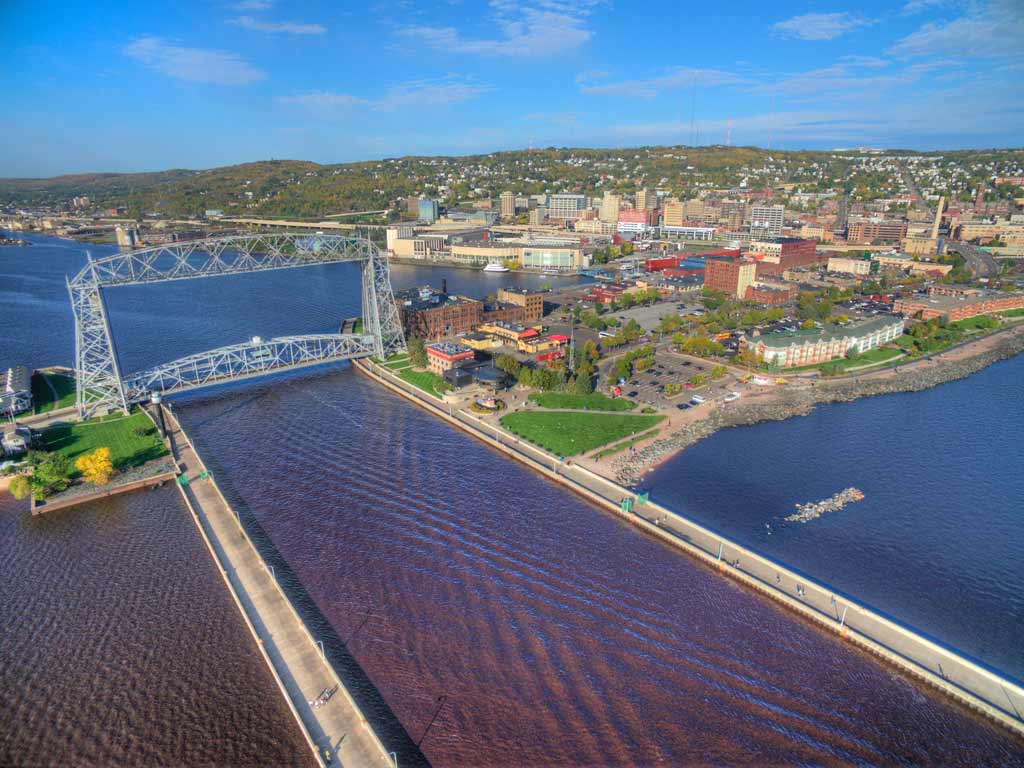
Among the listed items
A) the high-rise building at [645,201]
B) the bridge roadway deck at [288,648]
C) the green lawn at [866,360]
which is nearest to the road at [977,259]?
the green lawn at [866,360]

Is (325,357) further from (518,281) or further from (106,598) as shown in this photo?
(518,281)

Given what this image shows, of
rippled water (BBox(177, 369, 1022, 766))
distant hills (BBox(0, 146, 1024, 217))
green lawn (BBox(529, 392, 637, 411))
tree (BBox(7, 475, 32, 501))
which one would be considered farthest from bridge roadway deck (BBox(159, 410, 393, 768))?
distant hills (BBox(0, 146, 1024, 217))

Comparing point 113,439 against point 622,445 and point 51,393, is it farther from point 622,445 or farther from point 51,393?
point 622,445

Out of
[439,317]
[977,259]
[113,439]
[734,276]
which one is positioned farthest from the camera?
[977,259]

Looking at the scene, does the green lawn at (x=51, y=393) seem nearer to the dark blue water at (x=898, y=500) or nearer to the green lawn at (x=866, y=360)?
the dark blue water at (x=898, y=500)

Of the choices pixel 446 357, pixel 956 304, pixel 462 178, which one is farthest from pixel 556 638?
pixel 462 178

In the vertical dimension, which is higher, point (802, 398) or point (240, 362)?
point (240, 362)

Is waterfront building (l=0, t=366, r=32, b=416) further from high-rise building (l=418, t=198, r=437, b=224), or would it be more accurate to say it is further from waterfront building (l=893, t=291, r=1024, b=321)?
high-rise building (l=418, t=198, r=437, b=224)

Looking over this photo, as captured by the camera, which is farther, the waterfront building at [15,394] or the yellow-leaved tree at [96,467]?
the waterfront building at [15,394]
